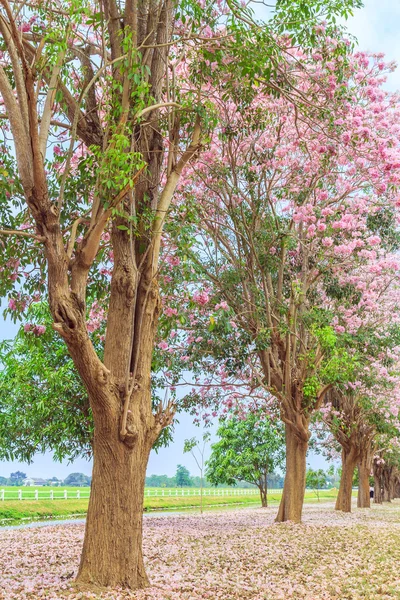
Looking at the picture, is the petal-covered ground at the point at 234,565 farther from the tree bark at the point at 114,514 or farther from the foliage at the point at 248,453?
the foliage at the point at 248,453

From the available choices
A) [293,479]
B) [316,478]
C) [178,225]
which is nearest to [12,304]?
[178,225]

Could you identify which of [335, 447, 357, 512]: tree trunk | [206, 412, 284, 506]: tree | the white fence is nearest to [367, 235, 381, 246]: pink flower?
[335, 447, 357, 512]: tree trunk

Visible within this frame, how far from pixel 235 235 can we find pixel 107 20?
25.7ft

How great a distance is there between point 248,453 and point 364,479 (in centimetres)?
616

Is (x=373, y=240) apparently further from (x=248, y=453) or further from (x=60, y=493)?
(x=60, y=493)

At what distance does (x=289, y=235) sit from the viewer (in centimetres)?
1388

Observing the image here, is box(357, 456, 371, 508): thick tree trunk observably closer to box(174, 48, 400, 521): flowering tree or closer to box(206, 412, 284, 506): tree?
box(206, 412, 284, 506): tree

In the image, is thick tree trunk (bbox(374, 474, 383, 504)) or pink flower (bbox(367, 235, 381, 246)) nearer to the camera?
pink flower (bbox(367, 235, 381, 246))

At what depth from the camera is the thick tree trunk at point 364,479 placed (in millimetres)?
29875

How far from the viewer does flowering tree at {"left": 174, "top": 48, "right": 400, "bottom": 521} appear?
12633mm

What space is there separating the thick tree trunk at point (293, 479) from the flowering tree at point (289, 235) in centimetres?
3

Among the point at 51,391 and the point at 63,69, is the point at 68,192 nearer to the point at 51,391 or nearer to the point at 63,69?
the point at 63,69

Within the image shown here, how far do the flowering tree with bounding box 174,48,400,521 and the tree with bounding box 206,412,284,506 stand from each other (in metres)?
16.0

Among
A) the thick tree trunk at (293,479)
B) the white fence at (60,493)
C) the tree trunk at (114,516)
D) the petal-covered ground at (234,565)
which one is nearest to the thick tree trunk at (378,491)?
the white fence at (60,493)
